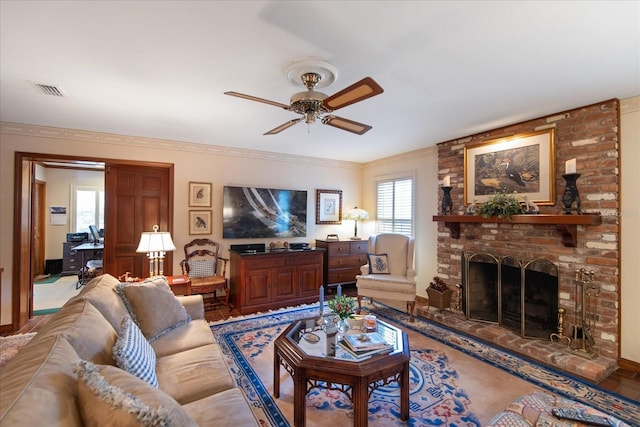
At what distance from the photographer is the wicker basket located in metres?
4.05

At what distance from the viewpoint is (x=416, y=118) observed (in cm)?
331

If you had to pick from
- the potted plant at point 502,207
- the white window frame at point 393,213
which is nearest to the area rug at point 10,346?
the potted plant at point 502,207

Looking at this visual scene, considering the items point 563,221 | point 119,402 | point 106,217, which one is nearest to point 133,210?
point 106,217

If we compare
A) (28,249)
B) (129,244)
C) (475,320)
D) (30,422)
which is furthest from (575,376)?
(28,249)

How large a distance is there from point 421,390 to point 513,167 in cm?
275

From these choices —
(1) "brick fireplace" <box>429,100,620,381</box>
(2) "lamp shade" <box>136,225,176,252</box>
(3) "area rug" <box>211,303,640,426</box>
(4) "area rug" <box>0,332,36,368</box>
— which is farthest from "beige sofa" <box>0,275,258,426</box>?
(1) "brick fireplace" <box>429,100,620,381</box>

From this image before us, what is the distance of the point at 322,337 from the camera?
2338 mm

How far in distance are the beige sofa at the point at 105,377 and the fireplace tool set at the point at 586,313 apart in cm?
326

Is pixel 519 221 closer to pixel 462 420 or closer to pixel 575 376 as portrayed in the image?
pixel 575 376

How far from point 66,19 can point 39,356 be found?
1779 mm

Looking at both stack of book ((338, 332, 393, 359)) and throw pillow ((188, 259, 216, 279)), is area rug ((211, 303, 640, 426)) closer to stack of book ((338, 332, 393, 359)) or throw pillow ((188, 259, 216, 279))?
stack of book ((338, 332, 393, 359))

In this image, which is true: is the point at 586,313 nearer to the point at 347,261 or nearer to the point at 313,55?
the point at 347,261

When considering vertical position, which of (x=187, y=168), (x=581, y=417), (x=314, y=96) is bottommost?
(x=581, y=417)

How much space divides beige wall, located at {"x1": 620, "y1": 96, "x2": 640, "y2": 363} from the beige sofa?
3.45 m
